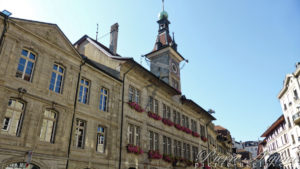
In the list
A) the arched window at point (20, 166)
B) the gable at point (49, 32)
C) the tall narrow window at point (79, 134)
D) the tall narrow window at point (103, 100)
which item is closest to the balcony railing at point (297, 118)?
the tall narrow window at point (103, 100)

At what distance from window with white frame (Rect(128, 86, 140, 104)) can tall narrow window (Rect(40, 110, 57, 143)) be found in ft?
25.2

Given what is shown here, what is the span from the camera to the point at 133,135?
19.6 metres

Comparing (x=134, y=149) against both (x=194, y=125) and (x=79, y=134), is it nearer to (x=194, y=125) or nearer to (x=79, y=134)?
(x=79, y=134)

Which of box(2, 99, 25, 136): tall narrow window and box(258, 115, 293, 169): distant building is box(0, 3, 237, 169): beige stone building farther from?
box(258, 115, 293, 169): distant building

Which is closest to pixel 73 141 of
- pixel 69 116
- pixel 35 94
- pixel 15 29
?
pixel 69 116

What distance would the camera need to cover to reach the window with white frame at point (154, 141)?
2173 centimetres

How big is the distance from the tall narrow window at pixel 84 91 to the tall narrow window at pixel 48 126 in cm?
240

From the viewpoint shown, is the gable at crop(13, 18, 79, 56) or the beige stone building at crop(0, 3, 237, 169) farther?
the gable at crop(13, 18, 79, 56)

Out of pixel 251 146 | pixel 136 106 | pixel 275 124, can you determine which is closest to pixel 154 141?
pixel 136 106

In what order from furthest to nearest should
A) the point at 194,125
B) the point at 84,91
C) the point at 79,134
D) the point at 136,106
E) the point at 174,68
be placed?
the point at 174,68 → the point at 194,125 → the point at 136,106 → the point at 84,91 → the point at 79,134

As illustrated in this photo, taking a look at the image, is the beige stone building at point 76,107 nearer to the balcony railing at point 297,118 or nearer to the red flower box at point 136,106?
the red flower box at point 136,106

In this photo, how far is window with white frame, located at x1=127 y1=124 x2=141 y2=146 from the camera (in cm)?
1945

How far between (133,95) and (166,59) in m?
14.7

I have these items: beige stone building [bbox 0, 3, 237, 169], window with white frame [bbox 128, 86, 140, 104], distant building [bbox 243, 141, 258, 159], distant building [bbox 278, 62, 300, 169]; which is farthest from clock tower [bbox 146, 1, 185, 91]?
distant building [bbox 243, 141, 258, 159]
